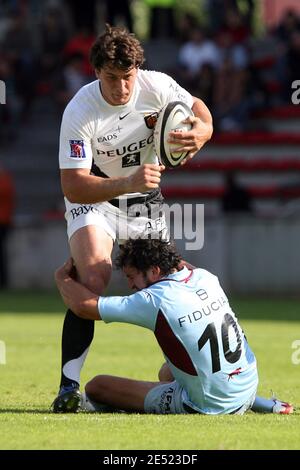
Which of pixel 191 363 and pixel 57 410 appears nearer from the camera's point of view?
pixel 191 363

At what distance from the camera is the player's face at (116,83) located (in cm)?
814

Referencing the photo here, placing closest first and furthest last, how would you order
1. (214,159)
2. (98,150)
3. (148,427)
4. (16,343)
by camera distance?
(148,427)
(98,150)
(16,343)
(214,159)

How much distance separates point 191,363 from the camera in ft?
24.3

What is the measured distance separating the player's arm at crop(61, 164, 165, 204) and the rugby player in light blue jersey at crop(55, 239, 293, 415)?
1.32 ft

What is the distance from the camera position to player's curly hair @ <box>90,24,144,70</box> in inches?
315

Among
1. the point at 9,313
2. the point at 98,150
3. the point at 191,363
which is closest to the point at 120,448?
the point at 191,363

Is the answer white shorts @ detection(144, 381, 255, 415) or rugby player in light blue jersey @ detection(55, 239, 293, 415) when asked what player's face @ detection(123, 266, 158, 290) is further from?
white shorts @ detection(144, 381, 255, 415)

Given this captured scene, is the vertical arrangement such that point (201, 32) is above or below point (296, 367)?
above

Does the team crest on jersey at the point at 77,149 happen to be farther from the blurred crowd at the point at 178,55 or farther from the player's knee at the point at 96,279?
the blurred crowd at the point at 178,55

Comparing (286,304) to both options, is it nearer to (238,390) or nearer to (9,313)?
(9,313)
